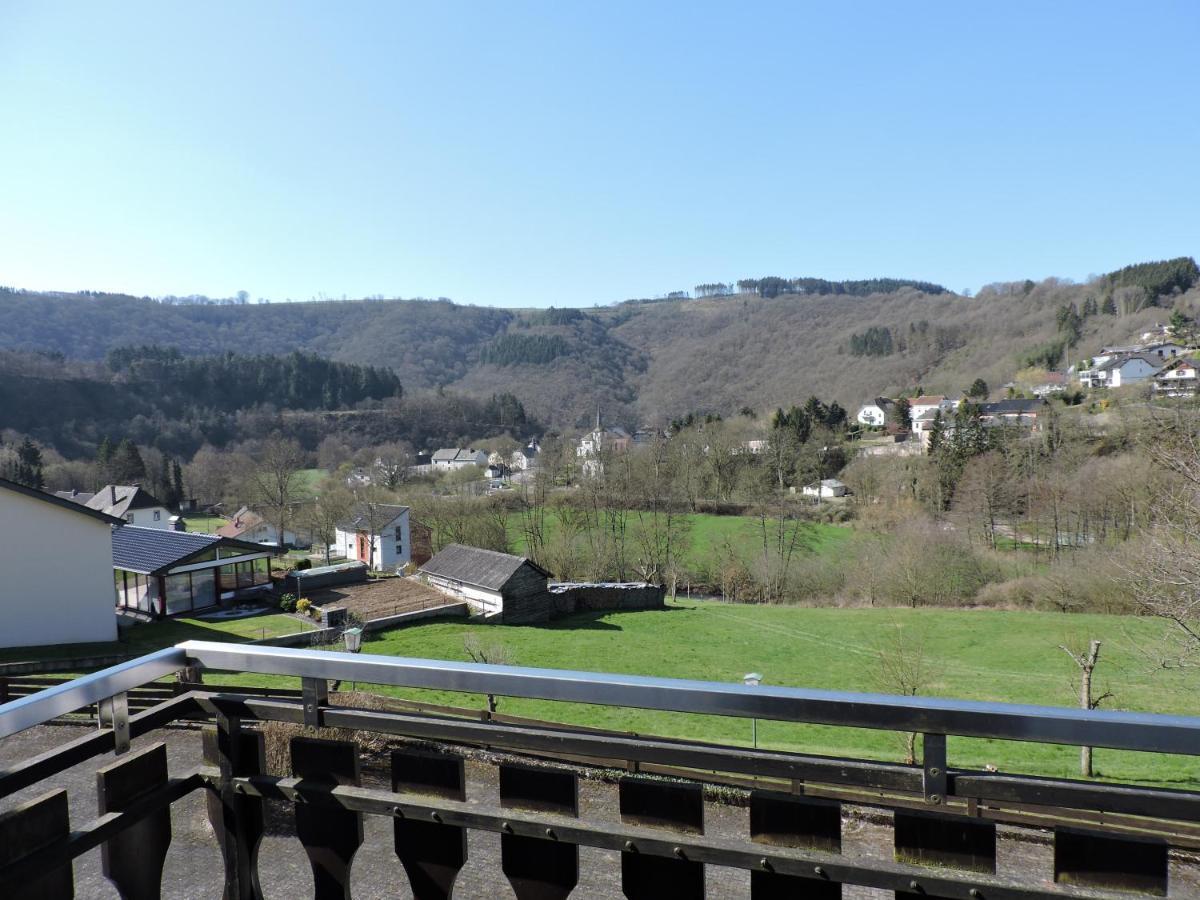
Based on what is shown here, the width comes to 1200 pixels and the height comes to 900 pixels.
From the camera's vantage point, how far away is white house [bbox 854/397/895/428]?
70.8 m

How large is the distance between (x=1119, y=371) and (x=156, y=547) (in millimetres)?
61733

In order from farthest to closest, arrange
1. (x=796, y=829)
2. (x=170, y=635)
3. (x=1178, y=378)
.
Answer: (x=1178, y=378), (x=170, y=635), (x=796, y=829)

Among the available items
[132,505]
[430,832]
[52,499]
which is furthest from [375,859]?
[132,505]

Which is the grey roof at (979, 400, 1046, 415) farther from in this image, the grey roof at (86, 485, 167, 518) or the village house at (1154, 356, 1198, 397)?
the grey roof at (86, 485, 167, 518)

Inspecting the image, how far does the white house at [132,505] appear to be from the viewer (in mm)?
37406

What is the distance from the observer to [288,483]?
45156mm

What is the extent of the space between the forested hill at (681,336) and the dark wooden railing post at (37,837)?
78.2 m

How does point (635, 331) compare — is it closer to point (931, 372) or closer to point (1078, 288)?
point (931, 372)

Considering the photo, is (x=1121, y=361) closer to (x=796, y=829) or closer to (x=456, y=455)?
(x=456, y=455)

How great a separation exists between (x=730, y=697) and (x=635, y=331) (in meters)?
135

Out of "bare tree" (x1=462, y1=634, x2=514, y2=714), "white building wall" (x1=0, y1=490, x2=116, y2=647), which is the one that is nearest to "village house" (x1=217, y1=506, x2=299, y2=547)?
"bare tree" (x1=462, y1=634, x2=514, y2=714)

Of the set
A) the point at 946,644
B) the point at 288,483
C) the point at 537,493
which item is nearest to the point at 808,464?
the point at 537,493

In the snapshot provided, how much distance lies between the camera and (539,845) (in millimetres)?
1311

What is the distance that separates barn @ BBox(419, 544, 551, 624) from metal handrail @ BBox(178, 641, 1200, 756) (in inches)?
1146
